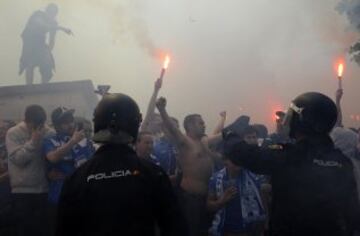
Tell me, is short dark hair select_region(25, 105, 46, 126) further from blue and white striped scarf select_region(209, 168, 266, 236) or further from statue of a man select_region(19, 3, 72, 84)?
statue of a man select_region(19, 3, 72, 84)

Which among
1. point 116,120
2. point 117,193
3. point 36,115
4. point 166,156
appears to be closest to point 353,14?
point 166,156

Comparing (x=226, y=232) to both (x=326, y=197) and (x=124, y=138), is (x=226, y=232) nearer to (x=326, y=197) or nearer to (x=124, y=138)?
(x=326, y=197)

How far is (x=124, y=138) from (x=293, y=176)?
1177 mm

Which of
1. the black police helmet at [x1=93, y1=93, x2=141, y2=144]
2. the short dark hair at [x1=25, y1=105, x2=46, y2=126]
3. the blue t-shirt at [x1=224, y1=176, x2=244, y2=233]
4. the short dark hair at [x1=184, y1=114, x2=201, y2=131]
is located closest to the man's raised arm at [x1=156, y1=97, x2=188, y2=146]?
the short dark hair at [x1=184, y1=114, x2=201, y2=131]

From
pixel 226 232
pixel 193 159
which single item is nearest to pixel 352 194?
pixel 226 232

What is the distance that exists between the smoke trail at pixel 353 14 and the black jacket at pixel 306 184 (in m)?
11.4

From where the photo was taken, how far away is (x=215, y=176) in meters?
6.05

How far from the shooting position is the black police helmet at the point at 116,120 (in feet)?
9.82

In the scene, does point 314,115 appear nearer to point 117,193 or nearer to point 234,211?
point 117,193

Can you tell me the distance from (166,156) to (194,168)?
65 cm

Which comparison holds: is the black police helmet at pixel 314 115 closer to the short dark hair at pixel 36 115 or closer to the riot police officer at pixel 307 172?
the riot police officer at pixel 307 172

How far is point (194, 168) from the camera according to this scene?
22.8 ft

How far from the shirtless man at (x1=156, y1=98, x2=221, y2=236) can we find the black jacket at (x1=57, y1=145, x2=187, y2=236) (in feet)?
10.6

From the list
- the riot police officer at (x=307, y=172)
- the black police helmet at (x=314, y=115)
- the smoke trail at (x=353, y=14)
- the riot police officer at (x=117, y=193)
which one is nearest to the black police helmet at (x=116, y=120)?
the riot police officer at (x=117, y=193)
